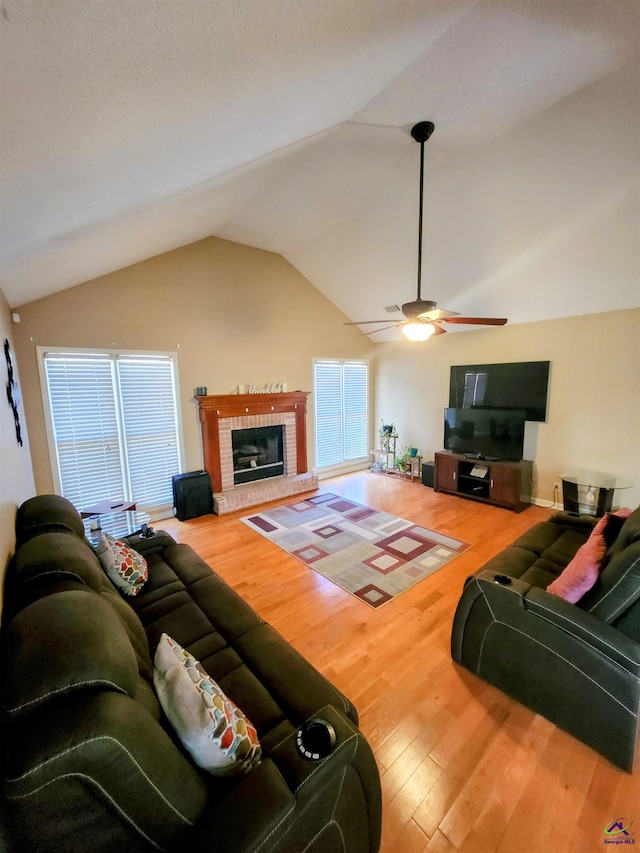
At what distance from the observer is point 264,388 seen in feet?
17.0

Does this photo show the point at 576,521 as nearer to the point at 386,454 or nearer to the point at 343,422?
the point at 386,454

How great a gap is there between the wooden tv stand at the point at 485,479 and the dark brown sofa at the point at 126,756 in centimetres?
394

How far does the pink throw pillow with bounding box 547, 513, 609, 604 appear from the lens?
179cm

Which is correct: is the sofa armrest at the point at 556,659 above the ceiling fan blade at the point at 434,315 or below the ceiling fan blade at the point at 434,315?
below

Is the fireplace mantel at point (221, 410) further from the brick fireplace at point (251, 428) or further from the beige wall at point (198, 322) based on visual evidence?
the beige wall at point (198, 322)

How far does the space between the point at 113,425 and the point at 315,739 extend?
153 inches

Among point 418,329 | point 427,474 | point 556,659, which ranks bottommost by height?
point 427,474

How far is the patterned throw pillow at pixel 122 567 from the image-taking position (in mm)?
2066

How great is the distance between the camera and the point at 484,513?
4449 millimetres

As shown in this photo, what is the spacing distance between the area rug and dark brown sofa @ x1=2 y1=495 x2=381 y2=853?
1.55 metres

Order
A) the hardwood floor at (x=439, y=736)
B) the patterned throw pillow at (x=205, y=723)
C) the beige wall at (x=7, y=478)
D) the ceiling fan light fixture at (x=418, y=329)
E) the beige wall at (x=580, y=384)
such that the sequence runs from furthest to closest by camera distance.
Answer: the beige wall at (x=580, y=384), the ceiling fan light fixture at (x=418, y=329), the beige wall at (x=7, y=478), the hardwood floor at (x=439, y=736), the patterned throw pillow at (x=205, y=723)

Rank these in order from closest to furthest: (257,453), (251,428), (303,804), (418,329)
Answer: (303,804), (418,329), (251,428), (257,453)

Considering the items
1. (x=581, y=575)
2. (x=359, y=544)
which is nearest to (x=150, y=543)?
(x=359, y=544)

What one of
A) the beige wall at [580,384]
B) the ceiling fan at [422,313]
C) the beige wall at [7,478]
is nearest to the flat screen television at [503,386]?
the beige wall at [580,384]
